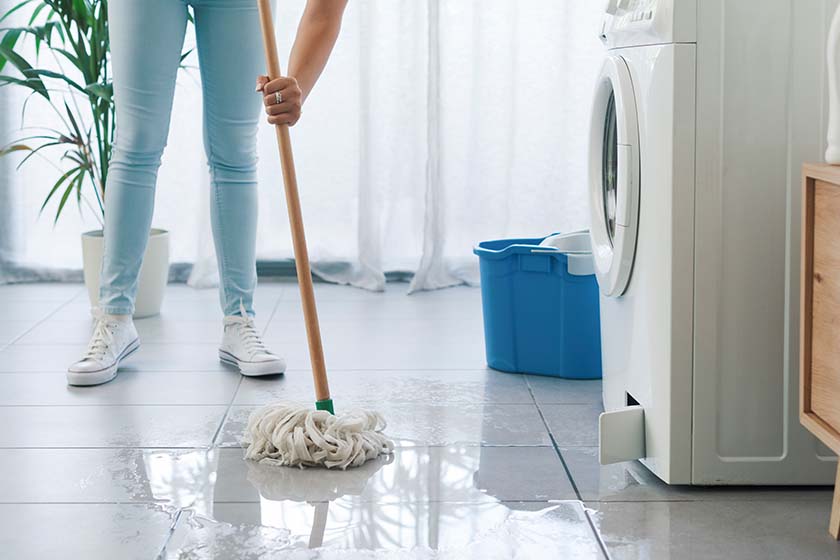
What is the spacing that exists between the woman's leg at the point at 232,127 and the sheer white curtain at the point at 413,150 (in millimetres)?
869

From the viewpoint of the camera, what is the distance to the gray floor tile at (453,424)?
1825 millimetres

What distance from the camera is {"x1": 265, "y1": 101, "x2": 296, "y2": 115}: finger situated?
1766mm

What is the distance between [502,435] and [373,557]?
0.52 meters

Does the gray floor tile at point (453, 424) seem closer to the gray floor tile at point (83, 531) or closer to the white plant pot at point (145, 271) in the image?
the gray floor tile at point (83, 531)

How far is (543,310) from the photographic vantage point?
2.21 metres

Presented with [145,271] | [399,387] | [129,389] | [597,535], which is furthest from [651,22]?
[145,271]

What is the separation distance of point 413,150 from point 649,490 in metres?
1.76

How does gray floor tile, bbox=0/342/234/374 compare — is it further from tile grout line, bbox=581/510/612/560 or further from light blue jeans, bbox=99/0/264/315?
tile grout line, bbox=581/510/612/560

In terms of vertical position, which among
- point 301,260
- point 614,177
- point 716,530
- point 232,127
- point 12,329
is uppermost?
point 232,127

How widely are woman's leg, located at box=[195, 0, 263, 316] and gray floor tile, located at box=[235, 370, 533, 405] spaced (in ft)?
0.79

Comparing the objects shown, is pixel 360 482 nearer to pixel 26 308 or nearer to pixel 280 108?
pixel 280 108

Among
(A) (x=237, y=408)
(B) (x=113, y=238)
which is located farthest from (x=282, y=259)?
(A) (x=237, y=408)

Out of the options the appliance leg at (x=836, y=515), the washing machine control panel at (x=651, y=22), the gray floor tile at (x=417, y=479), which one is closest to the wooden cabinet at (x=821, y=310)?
the appliance leg at (x=836, y=515)

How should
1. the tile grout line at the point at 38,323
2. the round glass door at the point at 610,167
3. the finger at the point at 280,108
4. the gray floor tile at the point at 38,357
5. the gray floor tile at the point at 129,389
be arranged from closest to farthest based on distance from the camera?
the finger at the point at 280,108 → the round glass door at the point at 610,167 → the gray floor tile at the point at 129,389 → the gray floor tile at the point at 38,357 → the tile grout line at the point at 38,323
